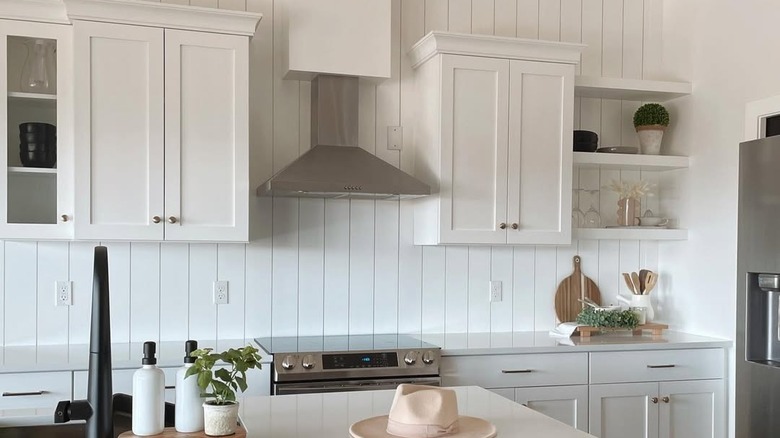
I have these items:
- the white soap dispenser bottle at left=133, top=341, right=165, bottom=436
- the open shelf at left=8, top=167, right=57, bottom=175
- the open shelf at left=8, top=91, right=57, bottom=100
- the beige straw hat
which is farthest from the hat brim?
the open shelf at left=8, top=91, right=57, bottom=100

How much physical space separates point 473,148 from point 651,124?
1.08m

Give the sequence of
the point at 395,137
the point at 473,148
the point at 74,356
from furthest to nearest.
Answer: the point at 395,137 → the point at 473,148 → the point at 74,356

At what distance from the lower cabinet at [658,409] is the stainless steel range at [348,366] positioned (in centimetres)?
88

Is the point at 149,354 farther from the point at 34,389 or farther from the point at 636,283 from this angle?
the point at 636,283

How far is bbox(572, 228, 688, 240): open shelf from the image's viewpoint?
4.01 metres

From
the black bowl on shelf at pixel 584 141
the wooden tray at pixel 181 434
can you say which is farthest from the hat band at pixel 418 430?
the black bowl on shelf at pixel 584 141

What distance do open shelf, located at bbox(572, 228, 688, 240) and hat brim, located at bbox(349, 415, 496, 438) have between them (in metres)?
2.32

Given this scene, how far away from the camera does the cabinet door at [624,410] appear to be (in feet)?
11.8

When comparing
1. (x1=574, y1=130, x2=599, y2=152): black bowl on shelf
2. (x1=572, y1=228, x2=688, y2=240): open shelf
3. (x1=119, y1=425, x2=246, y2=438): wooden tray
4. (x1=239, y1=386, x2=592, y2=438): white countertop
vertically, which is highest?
(x1=574, y1=130, x2=599, y2=152): black bowl on shelf

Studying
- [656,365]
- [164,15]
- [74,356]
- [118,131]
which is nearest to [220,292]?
[74,356]

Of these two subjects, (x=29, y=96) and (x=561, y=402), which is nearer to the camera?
(x=29, y=96)

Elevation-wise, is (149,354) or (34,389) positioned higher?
(149,354)

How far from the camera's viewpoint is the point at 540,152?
3.79 metres

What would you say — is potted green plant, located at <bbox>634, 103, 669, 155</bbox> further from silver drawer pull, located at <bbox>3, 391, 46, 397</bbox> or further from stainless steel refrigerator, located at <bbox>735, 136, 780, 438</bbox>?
silver drawer pull, located at <bbox>3, 391, 46, 397</bbox>
